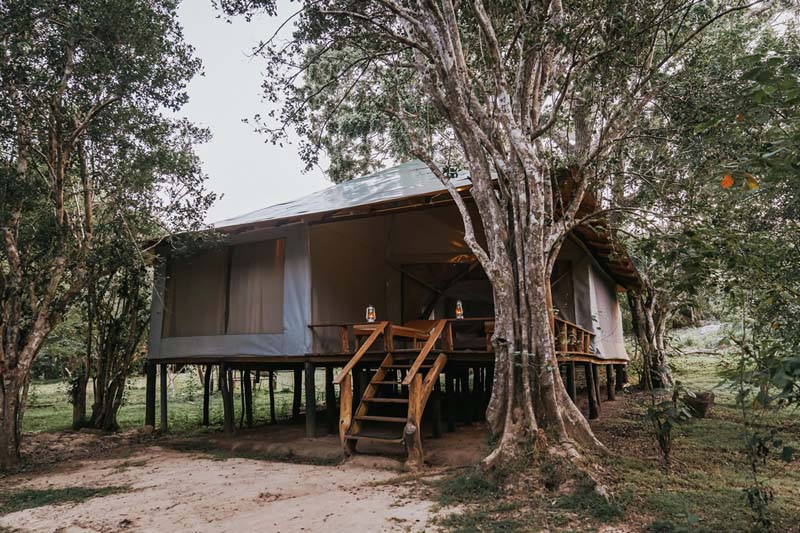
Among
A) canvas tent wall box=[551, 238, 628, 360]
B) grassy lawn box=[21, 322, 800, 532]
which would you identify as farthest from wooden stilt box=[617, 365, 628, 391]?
grassy lawn box=[21, 322, 800, 532]

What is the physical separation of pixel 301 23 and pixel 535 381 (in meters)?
5.29

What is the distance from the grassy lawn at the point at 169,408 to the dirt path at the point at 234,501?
397 cm

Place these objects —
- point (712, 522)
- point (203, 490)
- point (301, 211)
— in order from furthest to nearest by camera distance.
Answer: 1. point (301, 211)
2. point (203, 490)
3. point (712, 522)

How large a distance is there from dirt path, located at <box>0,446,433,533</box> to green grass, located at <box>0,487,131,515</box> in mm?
144

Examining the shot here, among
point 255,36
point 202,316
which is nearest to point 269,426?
point 202,316

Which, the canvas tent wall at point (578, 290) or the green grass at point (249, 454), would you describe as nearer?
the green grass at point (249, 454)

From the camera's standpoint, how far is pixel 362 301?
8.75 m

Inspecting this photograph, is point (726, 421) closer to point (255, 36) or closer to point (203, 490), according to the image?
point (203, 490)

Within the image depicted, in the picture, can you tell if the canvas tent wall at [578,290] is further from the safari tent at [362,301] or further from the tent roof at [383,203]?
the tent roof at [383,203]

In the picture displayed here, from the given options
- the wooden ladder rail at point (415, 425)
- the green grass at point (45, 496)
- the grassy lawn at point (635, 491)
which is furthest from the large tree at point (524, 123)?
the green grass at point (45, 496)

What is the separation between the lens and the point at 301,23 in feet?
22.4

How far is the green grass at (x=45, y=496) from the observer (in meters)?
4.62

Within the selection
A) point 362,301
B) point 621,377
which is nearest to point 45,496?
point 362,301

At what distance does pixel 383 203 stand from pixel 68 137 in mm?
3852
